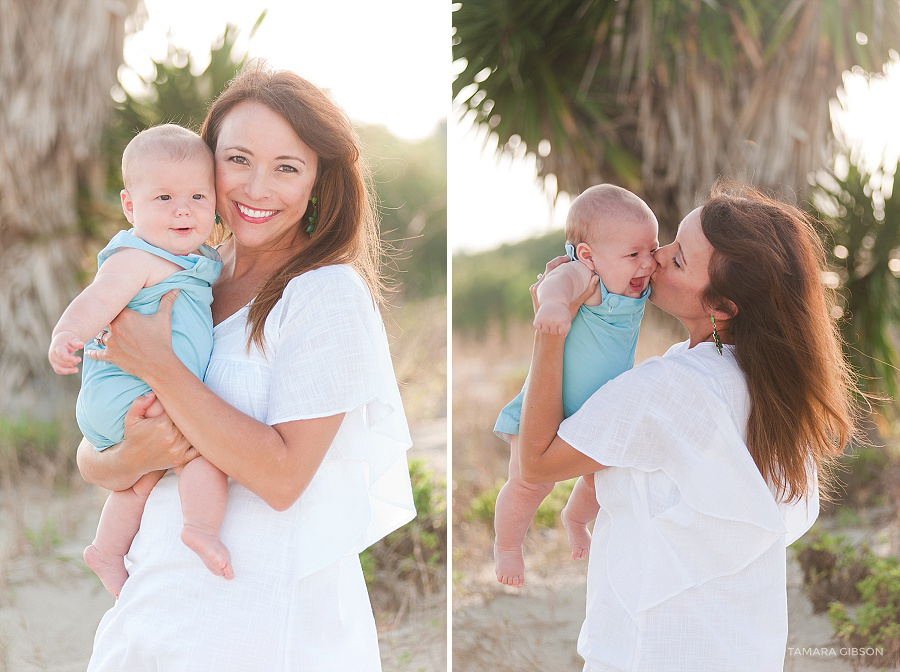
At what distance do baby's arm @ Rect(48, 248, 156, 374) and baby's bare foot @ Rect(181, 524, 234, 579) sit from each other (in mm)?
433

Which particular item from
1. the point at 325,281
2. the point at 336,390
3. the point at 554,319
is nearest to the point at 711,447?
the point at 554,319

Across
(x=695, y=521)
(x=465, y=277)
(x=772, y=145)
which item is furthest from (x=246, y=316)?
(x=465, y=277)

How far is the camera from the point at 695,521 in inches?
79.7

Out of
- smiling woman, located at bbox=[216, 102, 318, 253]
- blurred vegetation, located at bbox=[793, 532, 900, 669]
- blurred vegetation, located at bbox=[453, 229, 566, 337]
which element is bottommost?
blurred vegetation, located at bbox=[453, 229, 566, 337]

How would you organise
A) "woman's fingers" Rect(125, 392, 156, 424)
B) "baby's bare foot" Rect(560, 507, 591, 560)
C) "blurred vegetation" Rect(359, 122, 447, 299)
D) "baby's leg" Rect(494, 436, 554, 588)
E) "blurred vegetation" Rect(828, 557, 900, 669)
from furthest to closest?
"blurred vegetation" Rect(359, 122, 447, 299) → "blurred vegetation" Rect(828, 557, 900, 669) → "baby's bare foot" Rect(560, 507, 591, 560) → "baby's leg" Rect(494, 436, 554, 588) → "woman's fingers" Rect(125, 392, 156, 424)

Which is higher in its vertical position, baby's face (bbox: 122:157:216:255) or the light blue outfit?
baby's face (bbox: 122:157:216:255)

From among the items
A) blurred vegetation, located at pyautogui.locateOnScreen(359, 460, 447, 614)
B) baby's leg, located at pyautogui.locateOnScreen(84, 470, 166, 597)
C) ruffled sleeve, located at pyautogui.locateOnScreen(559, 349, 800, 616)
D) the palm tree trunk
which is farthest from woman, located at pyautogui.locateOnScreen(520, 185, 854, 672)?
the palm tree trunk

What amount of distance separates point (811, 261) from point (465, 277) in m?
15.2

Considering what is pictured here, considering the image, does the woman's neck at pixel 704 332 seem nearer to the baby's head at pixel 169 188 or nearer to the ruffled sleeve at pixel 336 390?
the ruffled sleeve at pixel 336 390

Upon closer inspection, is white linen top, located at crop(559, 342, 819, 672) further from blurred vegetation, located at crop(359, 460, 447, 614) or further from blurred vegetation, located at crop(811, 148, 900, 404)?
blurred vegetation, located at crop(811, 148, 900, 404)

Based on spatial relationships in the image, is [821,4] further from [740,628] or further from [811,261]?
[740,628]

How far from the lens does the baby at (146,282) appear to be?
1999mm

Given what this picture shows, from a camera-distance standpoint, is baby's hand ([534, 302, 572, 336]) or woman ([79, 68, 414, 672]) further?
baby's hand ([534, 302, 572, 336])

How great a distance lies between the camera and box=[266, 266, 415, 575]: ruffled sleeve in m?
1.92
